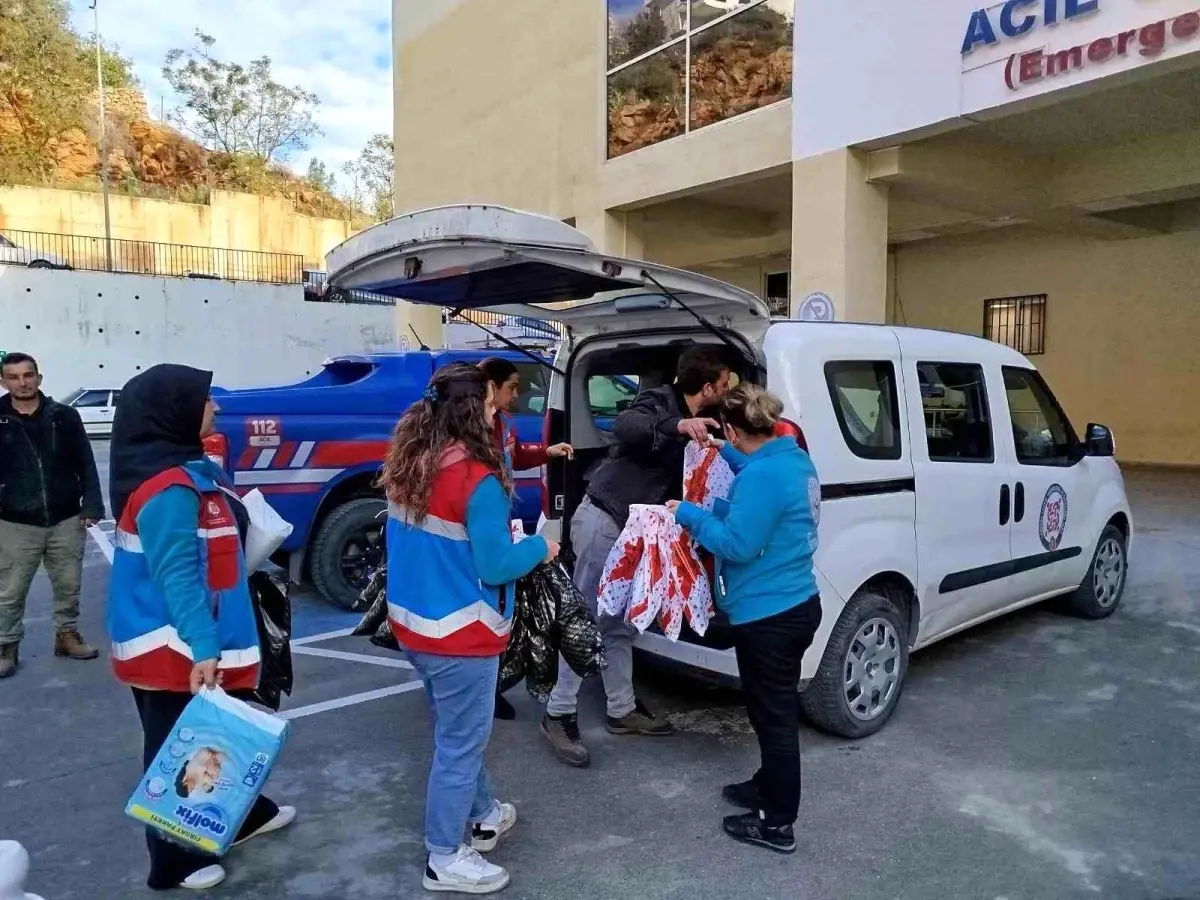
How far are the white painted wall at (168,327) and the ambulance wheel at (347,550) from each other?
59.4ft

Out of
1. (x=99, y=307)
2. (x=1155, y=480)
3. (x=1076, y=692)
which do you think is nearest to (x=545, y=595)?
(x=1076, y=692)

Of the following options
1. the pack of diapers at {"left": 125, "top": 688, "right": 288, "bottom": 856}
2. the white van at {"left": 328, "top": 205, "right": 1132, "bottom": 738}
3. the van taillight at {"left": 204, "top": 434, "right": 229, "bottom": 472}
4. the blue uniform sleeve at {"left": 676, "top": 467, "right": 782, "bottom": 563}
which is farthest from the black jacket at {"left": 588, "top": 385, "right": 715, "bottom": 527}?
the van taillight at {"left": 204, "top": 434, "right": 229, "bottom": 472}

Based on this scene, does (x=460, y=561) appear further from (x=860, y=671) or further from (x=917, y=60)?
(x=917, y=60)

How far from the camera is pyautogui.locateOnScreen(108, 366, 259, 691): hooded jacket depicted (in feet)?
8.52

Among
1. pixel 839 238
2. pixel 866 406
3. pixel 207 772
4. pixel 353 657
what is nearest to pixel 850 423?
pixel 866 406

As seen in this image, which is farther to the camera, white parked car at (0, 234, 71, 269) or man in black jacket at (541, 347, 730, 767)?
white parked car at (0, 234, 71, 269)

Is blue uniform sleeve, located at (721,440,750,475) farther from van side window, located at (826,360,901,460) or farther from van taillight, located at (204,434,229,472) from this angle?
van taillight, located at (204,434,229,472)

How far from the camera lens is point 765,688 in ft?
9.95

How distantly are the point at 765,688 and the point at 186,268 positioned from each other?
94.9ft

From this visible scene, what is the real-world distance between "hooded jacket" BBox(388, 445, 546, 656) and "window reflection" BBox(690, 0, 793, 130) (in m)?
9.29

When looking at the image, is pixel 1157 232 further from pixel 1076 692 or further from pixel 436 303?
pixel 436 303

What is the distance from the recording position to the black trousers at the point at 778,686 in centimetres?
300

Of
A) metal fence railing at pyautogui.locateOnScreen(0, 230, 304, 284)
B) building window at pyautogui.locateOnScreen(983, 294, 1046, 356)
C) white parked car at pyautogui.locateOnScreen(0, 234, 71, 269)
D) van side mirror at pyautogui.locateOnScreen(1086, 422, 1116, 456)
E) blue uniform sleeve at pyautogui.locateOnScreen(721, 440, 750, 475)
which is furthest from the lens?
metal fence railing at pyautogui.locateOnScreen(0, 230, 304, 284)

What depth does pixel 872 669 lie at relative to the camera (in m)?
4.05
